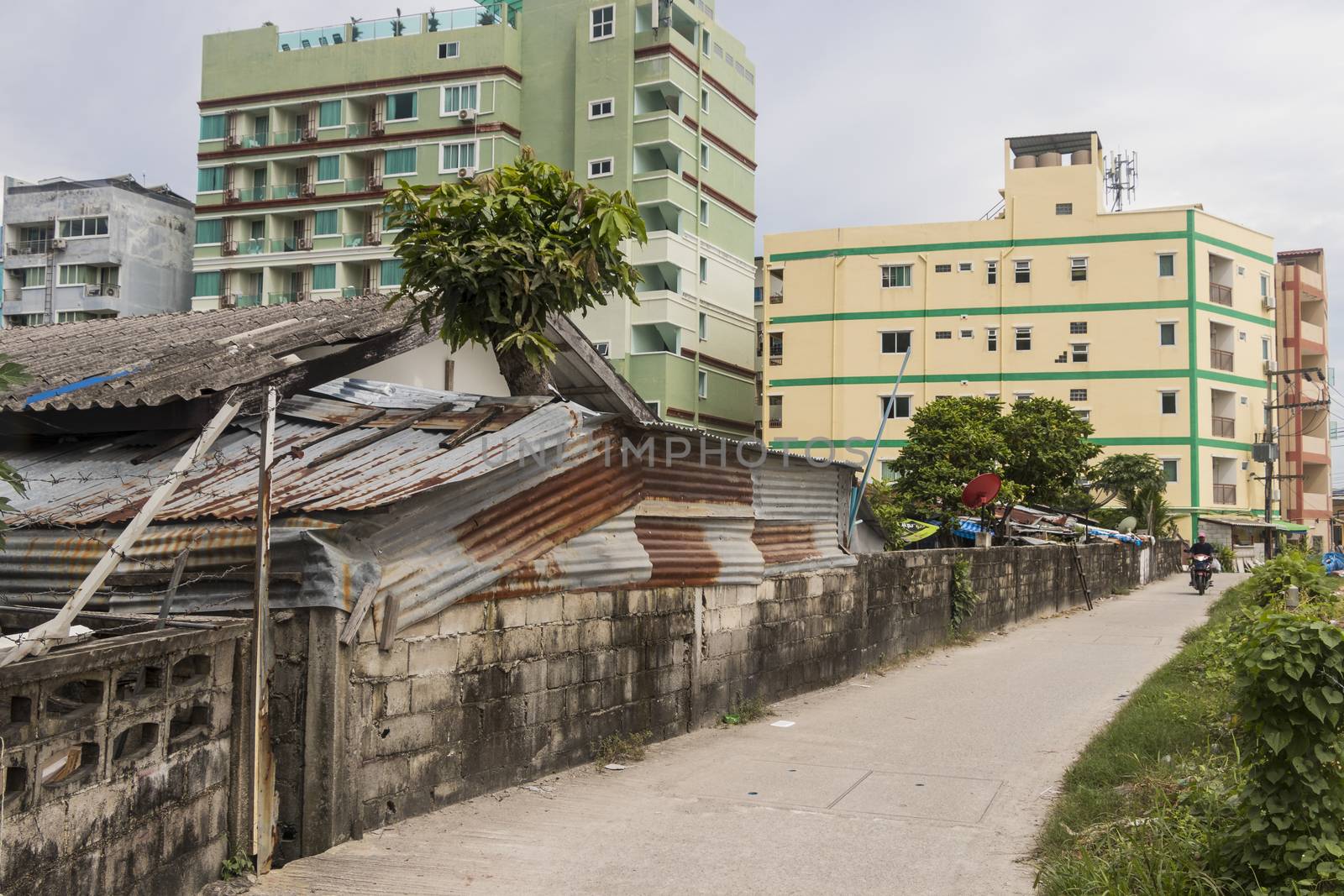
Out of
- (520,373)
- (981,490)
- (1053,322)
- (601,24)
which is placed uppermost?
(601,24)

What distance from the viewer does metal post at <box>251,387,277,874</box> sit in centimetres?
571

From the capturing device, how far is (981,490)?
19719 mm

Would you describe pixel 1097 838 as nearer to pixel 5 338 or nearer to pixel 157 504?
pixel 157 504

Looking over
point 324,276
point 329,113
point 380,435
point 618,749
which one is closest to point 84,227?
point 324,276

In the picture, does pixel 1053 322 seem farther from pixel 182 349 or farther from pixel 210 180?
pixel 182 349

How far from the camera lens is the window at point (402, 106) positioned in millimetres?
43375

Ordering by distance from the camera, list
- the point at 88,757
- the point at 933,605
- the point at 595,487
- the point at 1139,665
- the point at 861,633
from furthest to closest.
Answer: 1. the point at 933,605
2. the point at 1139,665
3. the point at 861,633
4. the point at 595,487
5. the point at 88,757

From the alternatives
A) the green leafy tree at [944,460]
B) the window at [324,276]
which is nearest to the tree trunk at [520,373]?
the green leafy tree at [944,460]

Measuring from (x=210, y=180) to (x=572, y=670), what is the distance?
142 feet

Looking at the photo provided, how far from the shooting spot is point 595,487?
8.50 meters

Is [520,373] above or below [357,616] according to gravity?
above

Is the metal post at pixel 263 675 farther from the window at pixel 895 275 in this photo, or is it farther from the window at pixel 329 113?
the window at pixel 895 275

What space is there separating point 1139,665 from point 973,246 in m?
37.3

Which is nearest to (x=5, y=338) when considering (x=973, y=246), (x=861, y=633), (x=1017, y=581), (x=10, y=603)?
(x=10, y=603)
